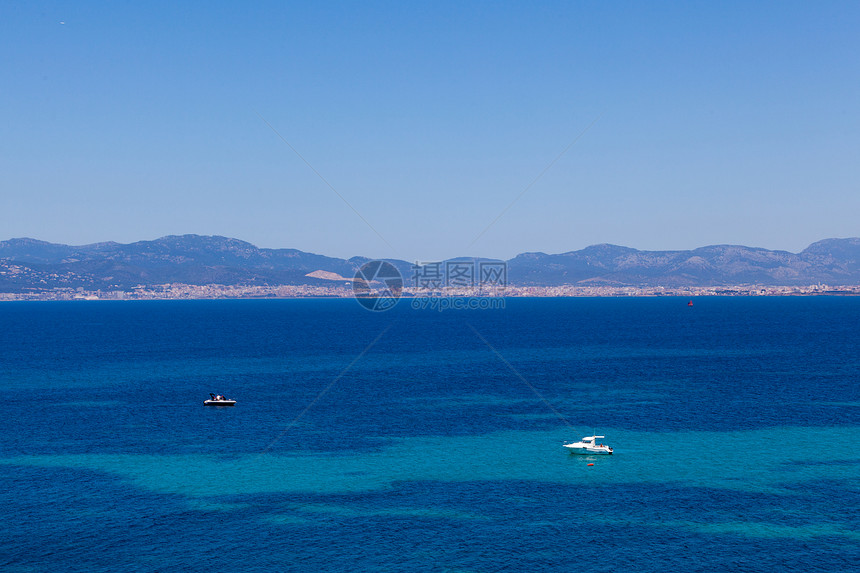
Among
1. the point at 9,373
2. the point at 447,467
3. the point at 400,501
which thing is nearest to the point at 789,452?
the point at 447,467

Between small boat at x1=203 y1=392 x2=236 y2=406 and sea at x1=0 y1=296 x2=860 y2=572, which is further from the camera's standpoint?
small boat at x1=203 y1=392 x2=236 y2=406

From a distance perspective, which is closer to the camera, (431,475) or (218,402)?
(431,475)

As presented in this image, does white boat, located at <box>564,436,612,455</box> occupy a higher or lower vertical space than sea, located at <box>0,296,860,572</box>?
higher

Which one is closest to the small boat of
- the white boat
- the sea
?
the sea

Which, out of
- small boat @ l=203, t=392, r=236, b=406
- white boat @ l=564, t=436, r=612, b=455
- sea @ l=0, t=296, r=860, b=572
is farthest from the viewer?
small boat @ l=203, t=392, r=236, b=406

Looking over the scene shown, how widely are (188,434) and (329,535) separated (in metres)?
40.9

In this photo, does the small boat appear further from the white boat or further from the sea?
the white boat

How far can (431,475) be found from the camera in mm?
71625

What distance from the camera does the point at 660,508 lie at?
201 feet

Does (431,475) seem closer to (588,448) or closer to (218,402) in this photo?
(588,448)

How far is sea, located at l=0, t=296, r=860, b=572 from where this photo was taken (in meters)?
53.1


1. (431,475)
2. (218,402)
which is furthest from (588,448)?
(218,402)

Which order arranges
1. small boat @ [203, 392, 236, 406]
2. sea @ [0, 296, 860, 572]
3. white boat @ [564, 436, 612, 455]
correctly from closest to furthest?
1. sea @ [0, 296, 860, 572]
2. white boat @ [564, 436, 612, 455]
3. small boat @ [203, 392, 236, 406]

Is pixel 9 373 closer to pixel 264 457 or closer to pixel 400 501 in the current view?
pixel 264 457
